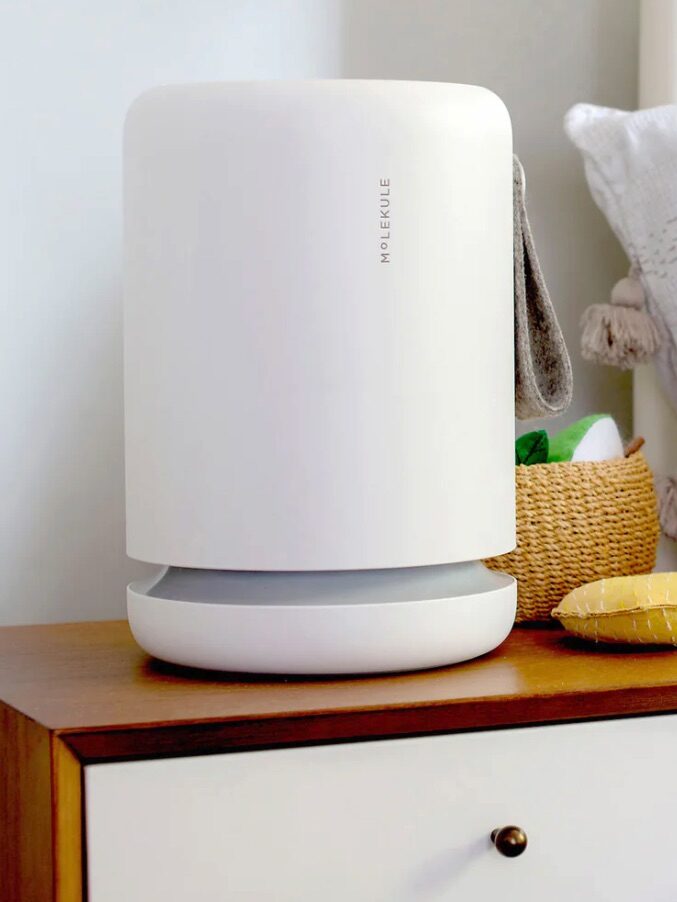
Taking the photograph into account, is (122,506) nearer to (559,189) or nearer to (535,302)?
(535,302)

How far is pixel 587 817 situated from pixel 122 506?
0.58 metres

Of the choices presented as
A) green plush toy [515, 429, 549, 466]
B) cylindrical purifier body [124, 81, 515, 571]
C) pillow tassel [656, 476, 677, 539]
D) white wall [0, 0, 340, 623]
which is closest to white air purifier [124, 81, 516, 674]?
cylindrical purifier body [124, 81, 515, 571]

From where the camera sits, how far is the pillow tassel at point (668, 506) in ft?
3.76

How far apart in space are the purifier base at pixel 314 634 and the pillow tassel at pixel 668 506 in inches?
18.9

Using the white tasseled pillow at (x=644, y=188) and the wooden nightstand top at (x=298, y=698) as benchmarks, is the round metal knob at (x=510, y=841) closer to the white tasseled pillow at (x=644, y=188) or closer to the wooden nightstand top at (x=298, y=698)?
the wooden nightstand top at (x=298, y=698)

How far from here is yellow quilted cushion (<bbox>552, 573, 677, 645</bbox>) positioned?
0.78 meters

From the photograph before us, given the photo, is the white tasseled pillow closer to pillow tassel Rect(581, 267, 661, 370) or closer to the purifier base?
pillow tassel Rect(581, 267, 661, 370)

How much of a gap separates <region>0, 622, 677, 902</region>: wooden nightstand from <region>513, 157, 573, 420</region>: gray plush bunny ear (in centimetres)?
22

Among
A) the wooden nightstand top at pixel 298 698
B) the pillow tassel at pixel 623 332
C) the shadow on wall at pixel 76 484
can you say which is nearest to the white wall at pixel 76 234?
the shadow on wall at pixel 76 484

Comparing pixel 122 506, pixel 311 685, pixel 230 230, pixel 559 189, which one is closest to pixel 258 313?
pixel 230 230

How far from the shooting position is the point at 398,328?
0.71 metres

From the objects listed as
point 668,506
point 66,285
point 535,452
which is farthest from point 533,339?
point 66,285

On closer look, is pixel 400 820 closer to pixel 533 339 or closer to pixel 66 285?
pixel 533 339

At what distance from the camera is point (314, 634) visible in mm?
693
